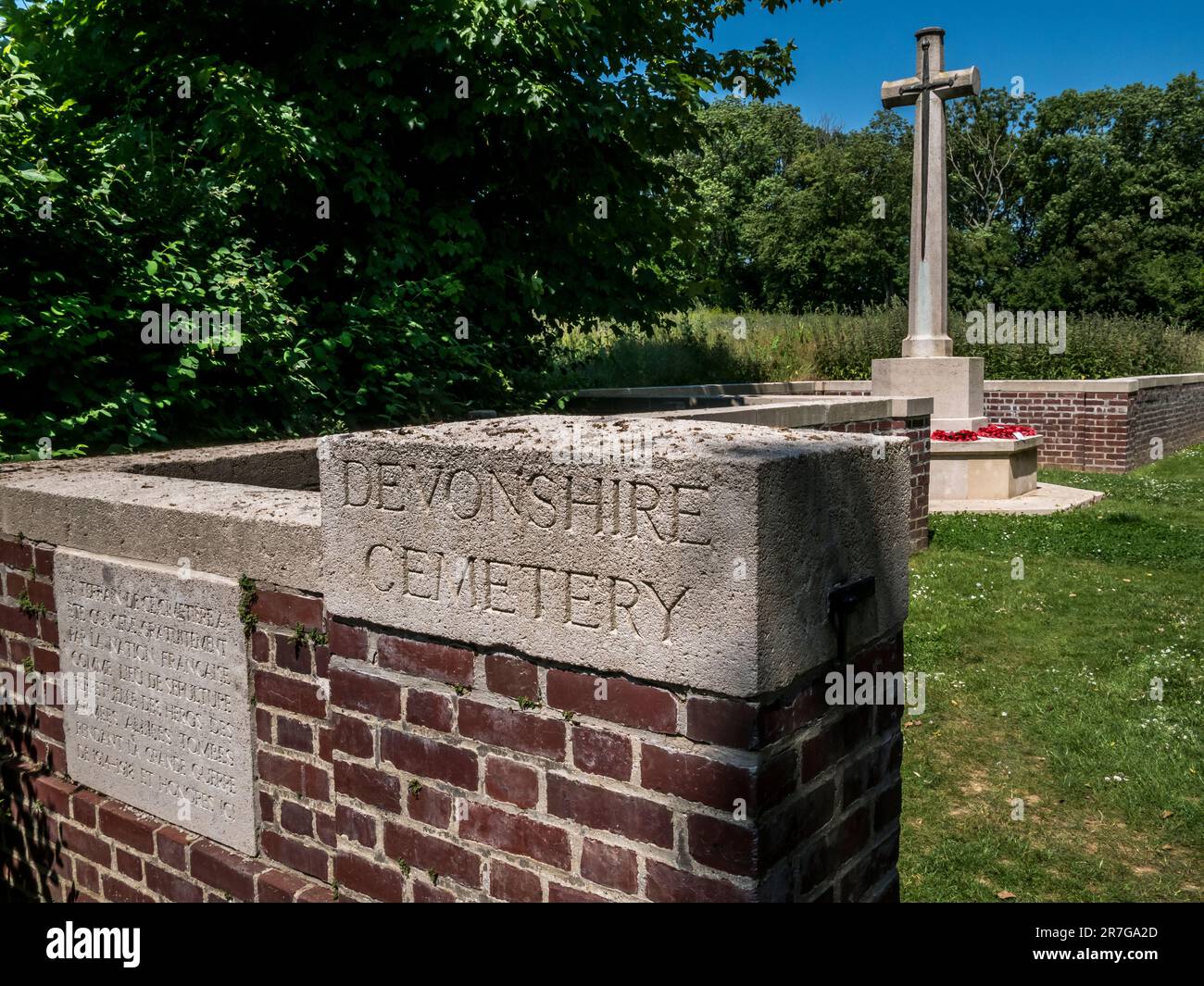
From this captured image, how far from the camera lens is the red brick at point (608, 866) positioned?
1807mm

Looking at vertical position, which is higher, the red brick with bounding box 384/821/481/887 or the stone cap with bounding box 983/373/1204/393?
the stone cap with bounding box 983/373/1204/393

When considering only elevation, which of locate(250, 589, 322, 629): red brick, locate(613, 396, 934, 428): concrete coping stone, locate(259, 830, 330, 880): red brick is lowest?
locate(259, 830, 330, 880): red brick

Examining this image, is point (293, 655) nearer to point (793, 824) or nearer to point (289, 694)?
point (289, 694)

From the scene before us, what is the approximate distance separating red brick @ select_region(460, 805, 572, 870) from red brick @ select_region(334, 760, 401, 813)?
0.20 metres

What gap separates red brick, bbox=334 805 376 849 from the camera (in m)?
2.21

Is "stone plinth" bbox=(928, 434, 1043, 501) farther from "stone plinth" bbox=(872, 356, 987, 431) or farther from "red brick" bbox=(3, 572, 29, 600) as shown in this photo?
"red brick" bbox=(3, 572, 29, 600)

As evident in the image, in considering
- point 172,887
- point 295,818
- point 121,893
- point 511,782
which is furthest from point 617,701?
point 121,893

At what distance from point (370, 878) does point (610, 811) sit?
713mm

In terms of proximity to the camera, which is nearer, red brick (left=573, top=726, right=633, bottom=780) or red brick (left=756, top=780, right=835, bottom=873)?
red brick (left=756, top=780, right=835, bottom=873)

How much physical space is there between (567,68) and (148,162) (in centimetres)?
364

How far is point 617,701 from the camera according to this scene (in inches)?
71.0

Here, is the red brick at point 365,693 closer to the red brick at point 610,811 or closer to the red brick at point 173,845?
the red brick at point 610,811

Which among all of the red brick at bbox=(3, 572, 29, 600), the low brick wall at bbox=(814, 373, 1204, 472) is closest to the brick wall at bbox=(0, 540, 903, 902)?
the red brick at bbox=(3, 572, 29, 600)
